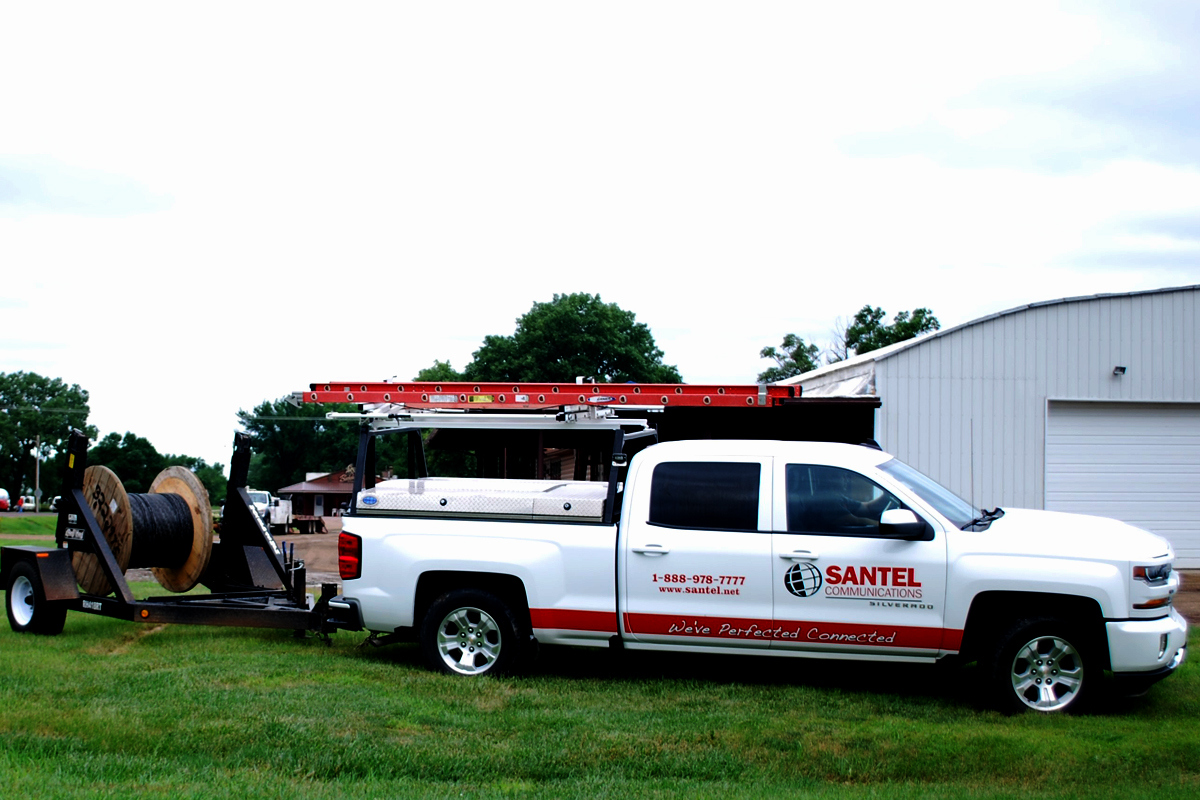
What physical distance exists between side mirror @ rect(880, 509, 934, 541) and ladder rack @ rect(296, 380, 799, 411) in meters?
1.68

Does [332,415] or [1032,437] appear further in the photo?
[1032,437]

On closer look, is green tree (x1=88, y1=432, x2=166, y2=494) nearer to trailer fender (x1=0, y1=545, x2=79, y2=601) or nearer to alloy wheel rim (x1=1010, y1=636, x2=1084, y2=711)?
trailer fender (x1=0, y1=545, x2=79, y2=601)

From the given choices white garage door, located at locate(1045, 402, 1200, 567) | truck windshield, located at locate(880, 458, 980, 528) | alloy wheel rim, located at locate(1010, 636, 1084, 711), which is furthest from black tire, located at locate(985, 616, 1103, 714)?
white garage door, located at locate(1045, 402, 1200, 567)

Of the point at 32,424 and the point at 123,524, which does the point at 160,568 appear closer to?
the point at 123,524

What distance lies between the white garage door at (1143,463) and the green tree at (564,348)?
1567 inches

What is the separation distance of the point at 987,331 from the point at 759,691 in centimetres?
1208

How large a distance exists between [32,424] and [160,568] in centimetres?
10275

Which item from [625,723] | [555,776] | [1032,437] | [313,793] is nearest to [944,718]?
[625,723]

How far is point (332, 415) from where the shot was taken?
912 cm

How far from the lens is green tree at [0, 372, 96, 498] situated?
10056 cm

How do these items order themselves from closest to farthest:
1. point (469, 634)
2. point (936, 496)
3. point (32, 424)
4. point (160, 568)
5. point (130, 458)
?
point (936, 496), point (469, 634), point (160, 568), point (130, 458), point (32, 424)

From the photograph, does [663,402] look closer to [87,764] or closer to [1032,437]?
[87,764]

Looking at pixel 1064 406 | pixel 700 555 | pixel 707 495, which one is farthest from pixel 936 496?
pixel 1064 406

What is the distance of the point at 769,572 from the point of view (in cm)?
779
